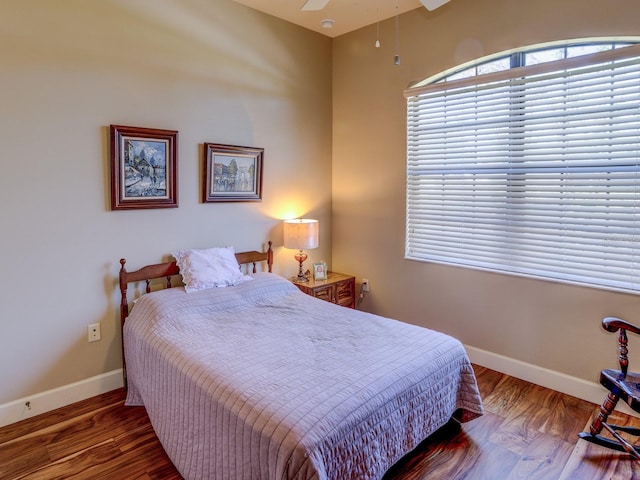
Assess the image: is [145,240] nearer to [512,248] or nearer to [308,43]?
[308,43]

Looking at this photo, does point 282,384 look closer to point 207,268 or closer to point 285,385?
point 285,385

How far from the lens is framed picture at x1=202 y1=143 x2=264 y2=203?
3139 millimetres

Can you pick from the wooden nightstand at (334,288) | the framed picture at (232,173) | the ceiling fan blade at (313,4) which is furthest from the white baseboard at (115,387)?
the ceiling fan blade at (313,4)

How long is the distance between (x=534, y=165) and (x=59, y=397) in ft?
11.6

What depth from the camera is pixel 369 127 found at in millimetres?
3762

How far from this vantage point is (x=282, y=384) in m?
1.72

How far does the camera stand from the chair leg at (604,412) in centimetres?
216

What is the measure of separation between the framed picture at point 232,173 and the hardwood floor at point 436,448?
165 centimetres

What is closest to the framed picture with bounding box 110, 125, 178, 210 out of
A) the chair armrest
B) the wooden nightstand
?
the wooden nightstand

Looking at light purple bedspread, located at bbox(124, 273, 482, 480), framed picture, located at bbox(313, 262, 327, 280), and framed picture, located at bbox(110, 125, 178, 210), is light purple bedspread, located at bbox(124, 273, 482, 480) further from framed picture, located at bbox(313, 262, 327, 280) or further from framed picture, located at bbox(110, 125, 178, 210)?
framed picture, located at bbox(313, 262, 327, 280)

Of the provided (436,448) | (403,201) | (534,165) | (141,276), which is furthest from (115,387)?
(534,165)

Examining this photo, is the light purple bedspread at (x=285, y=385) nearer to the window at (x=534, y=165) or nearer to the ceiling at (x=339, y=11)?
the window at (x=534, y=165)

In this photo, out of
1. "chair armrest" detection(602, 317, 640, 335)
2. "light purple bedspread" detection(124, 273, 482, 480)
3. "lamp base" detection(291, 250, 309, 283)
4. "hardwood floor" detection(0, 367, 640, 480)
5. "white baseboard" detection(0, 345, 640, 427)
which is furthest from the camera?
"lamp base" detection(291, 250, 309, 283)

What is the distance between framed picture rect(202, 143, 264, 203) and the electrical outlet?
116 cm
